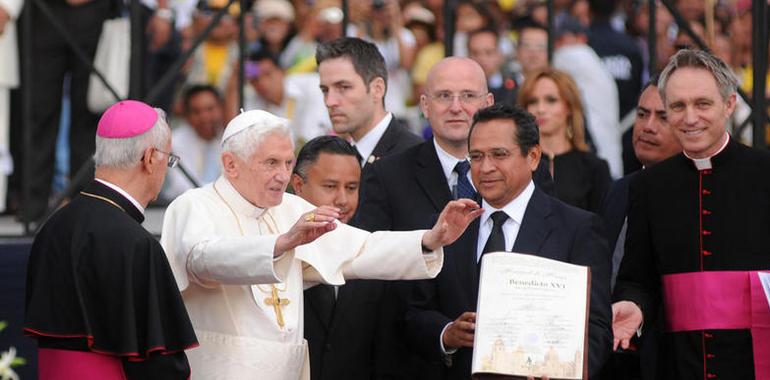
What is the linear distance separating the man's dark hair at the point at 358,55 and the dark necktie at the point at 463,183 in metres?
0.99

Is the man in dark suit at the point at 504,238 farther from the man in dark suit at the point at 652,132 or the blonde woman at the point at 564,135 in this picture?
the blonde woman at the point at 564,135

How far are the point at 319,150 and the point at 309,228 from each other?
1262 millimetres

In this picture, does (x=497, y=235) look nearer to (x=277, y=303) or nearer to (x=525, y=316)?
(x=525, y=316)

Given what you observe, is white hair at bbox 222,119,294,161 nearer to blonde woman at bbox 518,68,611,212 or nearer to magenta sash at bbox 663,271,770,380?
magenta sash at bbox 663,271,770,380

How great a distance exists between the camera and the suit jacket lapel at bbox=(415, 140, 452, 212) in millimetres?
6172

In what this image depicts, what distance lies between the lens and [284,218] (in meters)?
5.72

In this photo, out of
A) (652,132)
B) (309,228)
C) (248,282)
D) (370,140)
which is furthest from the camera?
(370,140)

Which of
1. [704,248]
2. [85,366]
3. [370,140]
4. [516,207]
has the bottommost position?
[85,366]

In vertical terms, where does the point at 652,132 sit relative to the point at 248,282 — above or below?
above

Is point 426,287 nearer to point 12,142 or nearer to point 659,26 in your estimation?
point 12,142

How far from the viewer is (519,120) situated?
566cm

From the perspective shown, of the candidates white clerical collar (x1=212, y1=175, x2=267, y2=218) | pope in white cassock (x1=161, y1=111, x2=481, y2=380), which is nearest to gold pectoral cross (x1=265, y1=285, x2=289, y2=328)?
pope in white cassock (x1=161, y1=111, x2=481, y2=380)

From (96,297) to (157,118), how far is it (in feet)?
2.12

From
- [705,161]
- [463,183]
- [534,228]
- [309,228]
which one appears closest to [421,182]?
[463,183]
